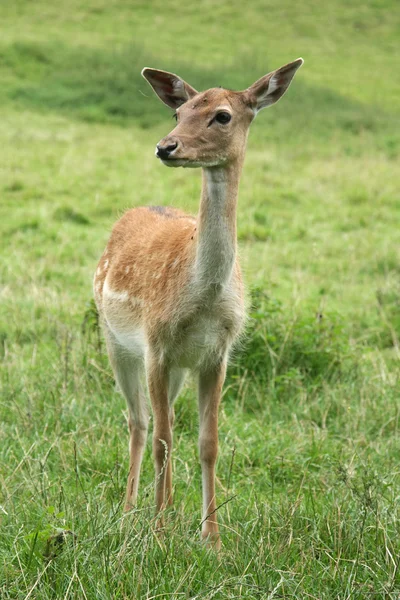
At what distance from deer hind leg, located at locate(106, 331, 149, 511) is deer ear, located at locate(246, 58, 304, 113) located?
152cm

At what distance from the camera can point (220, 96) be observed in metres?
3.87

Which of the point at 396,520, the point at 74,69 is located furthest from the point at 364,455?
the point at 74,69

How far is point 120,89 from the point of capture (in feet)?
58.6

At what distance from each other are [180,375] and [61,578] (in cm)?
156

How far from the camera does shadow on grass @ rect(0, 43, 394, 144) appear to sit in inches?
672

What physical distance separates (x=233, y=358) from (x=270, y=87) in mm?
2457

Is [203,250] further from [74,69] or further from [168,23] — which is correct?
[168,23]

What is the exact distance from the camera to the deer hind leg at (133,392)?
4.81 m

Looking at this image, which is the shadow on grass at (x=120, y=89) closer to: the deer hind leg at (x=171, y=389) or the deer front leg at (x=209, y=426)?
the deer hind leg at (x=171, y=389)

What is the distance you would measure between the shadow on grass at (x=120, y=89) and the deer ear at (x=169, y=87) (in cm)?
1236

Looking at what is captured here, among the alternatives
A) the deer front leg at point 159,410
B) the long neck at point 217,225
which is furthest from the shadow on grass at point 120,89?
the long neck at point 217,225

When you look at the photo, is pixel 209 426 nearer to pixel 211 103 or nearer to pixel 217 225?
pixel 217 225

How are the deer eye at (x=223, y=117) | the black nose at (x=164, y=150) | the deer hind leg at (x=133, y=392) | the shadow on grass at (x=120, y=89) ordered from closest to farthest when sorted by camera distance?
1. the black nose at (x=164, y=150)
2. the deer eye at (x=223, y=117)
3. the deer hind leg at (x=133, y=392)
4. the shadow on grass at (x=120, y=89)

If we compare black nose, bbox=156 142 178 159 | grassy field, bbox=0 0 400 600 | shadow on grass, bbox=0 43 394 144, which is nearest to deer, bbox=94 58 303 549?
black nose, bbox=156 142 178 159
